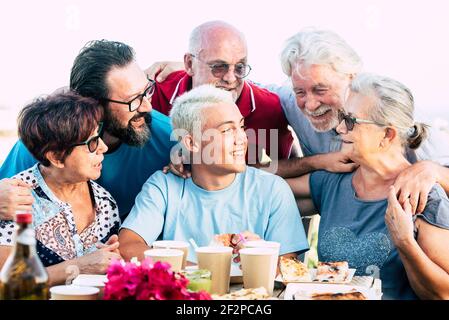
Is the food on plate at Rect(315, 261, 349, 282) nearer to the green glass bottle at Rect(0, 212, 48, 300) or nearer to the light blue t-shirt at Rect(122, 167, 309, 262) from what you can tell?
the light blue t-shirt at Rect(122, 167, 309, 262)

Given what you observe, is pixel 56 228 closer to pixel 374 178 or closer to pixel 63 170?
pixel 63 170

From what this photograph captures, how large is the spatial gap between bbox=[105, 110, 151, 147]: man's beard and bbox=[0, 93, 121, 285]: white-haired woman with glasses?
13.8 inches

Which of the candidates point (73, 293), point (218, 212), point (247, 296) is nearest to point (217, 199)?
point (218, 212)

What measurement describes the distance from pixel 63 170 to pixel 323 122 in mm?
1364

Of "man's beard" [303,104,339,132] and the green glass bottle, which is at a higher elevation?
"man's beard" [303,104,339,132]

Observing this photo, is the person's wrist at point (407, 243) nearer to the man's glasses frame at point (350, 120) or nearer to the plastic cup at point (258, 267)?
the man's glasses frame at point (350, 120)

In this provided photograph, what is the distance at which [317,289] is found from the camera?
256 centimetres

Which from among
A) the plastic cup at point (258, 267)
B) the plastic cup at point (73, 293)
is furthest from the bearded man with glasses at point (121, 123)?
the plastic cup at point (73, 293)

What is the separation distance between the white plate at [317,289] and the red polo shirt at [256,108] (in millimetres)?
1548

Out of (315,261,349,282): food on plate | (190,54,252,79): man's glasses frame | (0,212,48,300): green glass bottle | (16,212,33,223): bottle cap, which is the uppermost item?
(190,54,252,79): man's glasses frame

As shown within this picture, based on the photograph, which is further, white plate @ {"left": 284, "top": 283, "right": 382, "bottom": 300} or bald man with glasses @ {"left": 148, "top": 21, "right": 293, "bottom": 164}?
bald man with glasses @ {"left": 148, "top": 21, "right": 293, "bottom": 164}

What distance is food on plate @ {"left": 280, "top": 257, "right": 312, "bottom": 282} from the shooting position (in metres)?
2.72

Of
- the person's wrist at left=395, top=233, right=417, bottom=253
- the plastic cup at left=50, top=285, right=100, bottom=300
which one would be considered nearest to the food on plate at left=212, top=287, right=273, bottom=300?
the plastic cup at left=50, top=285, right=100, bottom=300

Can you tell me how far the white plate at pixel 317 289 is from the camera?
7.89ft
